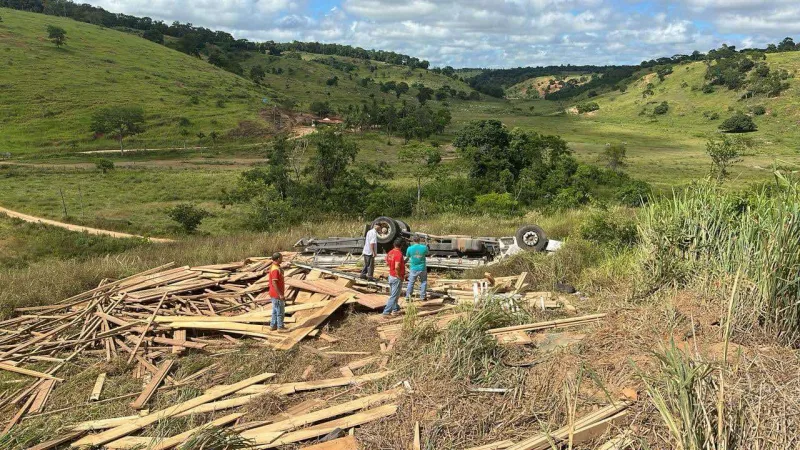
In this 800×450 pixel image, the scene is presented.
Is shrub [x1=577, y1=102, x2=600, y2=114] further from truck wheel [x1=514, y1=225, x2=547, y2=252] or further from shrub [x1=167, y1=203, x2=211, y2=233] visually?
truck wheel [x1=514, y1=225, x2=547, y2=252]

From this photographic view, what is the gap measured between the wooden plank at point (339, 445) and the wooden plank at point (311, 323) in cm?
273

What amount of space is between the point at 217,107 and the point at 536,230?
7412cm

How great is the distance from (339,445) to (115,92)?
84.0 meters

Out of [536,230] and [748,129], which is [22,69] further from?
[748,129]

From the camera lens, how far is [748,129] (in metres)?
73.8

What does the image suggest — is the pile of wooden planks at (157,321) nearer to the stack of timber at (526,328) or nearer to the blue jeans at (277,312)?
the blue jeans at (277,312)

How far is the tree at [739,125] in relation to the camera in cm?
7368

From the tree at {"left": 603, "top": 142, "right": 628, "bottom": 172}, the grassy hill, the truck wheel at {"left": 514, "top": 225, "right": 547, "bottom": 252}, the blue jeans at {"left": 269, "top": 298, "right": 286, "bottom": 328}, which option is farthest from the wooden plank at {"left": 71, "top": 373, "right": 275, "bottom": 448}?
the grassy hill

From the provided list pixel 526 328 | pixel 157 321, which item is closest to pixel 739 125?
pixel 526 328

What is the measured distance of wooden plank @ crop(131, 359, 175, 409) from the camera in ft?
21.5

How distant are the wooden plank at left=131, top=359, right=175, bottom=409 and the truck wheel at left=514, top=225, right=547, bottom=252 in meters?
9.12

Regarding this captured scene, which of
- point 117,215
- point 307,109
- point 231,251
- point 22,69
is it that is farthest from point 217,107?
point 231,251

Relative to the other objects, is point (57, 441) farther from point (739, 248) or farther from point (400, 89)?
point (400, 89)

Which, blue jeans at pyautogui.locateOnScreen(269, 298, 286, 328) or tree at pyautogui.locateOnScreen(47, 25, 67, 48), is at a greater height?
tree at pyautogui.locateOnScreen(47, 25, 67, 48)
